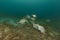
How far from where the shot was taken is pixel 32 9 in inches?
62.8

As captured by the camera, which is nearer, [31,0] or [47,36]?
[47,36]

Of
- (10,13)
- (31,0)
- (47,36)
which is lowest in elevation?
(47,36)

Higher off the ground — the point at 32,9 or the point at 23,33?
the point at 32,9

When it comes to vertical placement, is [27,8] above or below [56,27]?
above

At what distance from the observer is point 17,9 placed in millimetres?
1622

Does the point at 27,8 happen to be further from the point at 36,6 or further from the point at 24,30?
the point at 24,30

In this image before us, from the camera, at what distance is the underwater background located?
159 cm

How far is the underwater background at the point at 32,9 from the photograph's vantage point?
1.59 meters

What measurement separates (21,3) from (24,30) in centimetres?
31

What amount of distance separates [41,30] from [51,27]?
11cm

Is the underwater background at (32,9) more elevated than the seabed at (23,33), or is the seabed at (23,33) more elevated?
the underwater background at (32,9)

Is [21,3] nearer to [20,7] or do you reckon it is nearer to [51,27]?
[20,7]

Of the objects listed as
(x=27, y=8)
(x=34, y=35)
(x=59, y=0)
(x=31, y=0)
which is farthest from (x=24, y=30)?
(x=59, y=0)

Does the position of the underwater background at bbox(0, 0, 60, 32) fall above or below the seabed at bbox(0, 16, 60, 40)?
above
